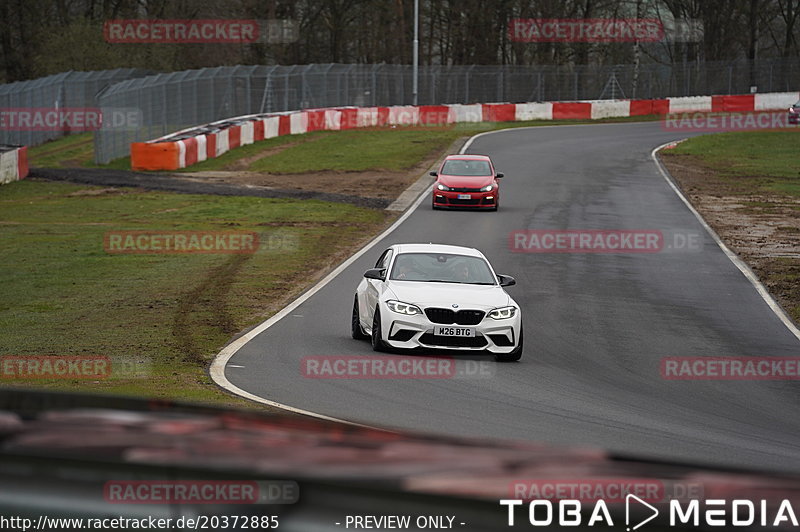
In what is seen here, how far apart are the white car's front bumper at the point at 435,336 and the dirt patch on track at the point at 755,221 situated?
21.1 feet

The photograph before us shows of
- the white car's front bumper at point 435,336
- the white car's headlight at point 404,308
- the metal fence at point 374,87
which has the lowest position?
the white car's front bumper at point 435,336

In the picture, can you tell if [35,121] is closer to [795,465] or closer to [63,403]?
[795,465]

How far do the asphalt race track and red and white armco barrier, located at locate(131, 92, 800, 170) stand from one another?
52.0 ft

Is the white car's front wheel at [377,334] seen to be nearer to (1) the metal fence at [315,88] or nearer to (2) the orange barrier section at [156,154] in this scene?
(2) the orange barrier section at [156,154]

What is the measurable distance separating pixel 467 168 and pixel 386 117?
26.8 m

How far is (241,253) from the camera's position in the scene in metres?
25.0

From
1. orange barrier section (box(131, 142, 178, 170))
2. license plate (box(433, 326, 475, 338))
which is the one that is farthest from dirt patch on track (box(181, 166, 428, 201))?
license plate (box(433, 326, 475, 338))

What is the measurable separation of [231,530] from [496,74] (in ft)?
224

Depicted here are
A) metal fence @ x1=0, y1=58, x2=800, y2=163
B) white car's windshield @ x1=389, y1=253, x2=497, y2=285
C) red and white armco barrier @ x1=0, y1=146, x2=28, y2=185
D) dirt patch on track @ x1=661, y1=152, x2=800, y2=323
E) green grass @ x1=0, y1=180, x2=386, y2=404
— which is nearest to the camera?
green grass @ x1=0, y1=180, x2=386, y2=404

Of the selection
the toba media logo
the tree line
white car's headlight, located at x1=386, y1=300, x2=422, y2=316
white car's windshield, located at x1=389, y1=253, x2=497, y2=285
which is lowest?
white car's headlight, located at x1=386, y1=300, x2=422, y2=316

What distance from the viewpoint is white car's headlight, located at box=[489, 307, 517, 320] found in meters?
14.4

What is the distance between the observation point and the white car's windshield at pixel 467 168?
33188mm

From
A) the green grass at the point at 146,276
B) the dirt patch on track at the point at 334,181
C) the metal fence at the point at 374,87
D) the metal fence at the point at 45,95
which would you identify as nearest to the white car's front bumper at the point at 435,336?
the green grass at the point at 146,276

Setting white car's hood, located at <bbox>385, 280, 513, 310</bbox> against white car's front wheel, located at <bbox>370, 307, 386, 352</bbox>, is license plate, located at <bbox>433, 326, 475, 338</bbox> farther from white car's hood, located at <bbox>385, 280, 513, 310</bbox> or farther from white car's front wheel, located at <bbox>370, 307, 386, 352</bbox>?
white car's front wheel, located at <bbox>370, 307, 386, 352</bbox>
